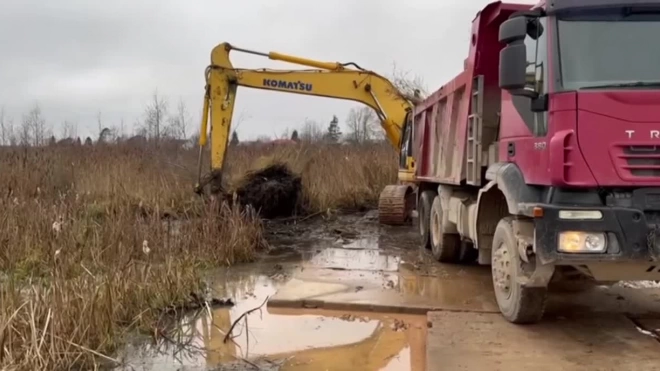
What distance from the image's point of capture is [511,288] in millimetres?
5355

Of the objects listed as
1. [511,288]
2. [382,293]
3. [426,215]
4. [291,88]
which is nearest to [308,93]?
[291,88]

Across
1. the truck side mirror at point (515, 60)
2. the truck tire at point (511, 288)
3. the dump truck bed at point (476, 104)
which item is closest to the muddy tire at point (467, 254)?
the dump truck bed at point (476, 104)

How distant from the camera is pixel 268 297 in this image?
6.50m

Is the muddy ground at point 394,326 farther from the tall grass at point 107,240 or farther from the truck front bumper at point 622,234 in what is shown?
the truck front bumper at point 622,234

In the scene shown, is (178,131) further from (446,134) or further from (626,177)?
(626,177)

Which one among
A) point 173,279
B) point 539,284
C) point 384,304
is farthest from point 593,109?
point 173,279

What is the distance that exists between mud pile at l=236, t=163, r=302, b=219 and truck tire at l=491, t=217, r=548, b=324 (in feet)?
23.2

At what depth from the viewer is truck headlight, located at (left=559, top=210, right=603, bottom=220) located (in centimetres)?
444

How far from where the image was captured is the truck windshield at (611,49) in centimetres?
457

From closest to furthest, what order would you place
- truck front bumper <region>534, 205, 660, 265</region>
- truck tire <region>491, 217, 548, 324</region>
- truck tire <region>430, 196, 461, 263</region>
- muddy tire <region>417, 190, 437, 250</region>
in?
truck front bumper <region>534, 205, 660, 265</region> < truck tire <region>491, 217, 548, 324</region> < truck tire <region>430, 196, 461, 263</region> < muddy tire <region>417, 190, 437, 250</region>

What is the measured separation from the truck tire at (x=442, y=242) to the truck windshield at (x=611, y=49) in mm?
3873

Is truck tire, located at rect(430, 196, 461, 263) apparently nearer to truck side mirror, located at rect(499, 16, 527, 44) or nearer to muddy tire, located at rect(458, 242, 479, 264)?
muddy tire, located at rect(458, 242, 479, 264)

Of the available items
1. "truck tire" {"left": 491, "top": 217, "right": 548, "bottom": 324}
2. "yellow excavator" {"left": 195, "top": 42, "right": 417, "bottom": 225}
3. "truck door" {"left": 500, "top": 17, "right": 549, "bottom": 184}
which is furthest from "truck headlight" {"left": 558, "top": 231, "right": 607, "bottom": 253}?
"yellow excavator" {"left": 195, "top": 42, "right": 417, "bottom": 225}

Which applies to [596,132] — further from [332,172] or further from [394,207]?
[332,172]
